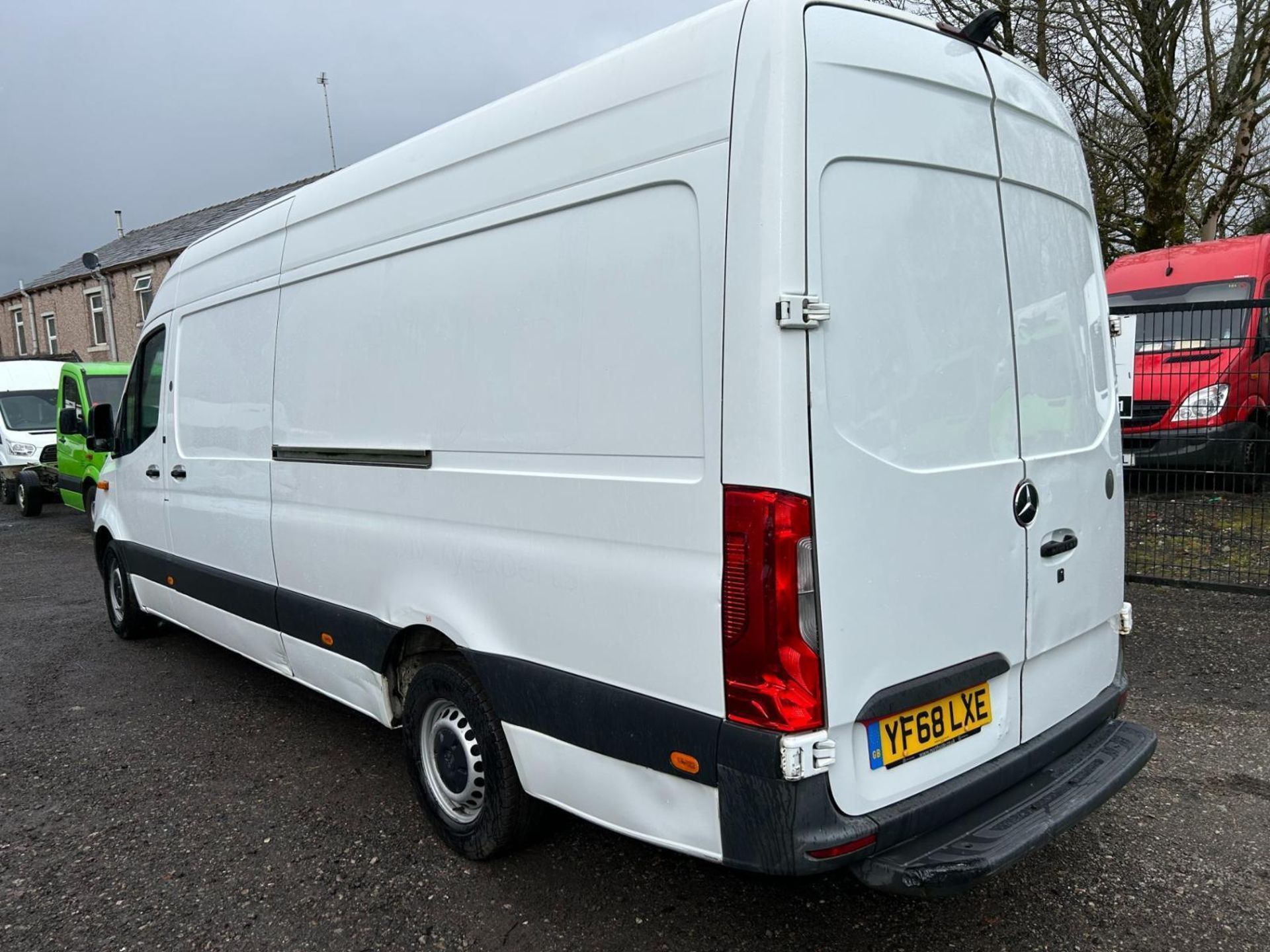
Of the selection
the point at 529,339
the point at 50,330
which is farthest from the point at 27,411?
the point at 50,330

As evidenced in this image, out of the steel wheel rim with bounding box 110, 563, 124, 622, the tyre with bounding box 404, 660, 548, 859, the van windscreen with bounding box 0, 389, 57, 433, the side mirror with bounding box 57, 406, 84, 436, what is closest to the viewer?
the tyre with bounding box 404, 660, 548, 859

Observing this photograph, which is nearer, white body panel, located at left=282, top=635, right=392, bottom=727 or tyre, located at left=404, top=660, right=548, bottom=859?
tyre, located at left=404, top=660, right=548, bottom=859

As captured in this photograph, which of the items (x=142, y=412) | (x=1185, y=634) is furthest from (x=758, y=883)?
(x=142, y=412)

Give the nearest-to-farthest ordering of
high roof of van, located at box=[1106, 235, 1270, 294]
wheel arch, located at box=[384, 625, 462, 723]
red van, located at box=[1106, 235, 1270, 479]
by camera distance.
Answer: wheel arch, located at box=[384, 625, 462, 723] < red van, located at box=[1106, 235, 1270, 479] < high roof of van, located at box=[1106, 235, 1270, 294]

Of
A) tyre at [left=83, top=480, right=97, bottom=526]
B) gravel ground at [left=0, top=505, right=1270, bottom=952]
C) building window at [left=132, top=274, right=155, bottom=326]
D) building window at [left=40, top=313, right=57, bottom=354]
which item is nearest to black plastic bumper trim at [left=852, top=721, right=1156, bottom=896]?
gravel ground at [left=0, top=505, right=1270, bottom=952]

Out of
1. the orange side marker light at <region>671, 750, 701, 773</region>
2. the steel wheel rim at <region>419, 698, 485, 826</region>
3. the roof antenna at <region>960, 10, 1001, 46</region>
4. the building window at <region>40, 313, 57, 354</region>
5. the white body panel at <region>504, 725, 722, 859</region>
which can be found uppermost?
the building window at <region>40, 313, 57, 354</region>

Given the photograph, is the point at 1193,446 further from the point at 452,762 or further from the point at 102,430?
the point at 102,430

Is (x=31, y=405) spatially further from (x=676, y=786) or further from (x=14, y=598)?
(x=676, y=786)

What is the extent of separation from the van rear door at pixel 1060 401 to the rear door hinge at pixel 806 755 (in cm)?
87

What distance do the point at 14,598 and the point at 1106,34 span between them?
52.1 ft

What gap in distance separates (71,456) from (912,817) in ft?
39.5

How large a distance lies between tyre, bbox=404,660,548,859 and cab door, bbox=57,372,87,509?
9452 millimetres

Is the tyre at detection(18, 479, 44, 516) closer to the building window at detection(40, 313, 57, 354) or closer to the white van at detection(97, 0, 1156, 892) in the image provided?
the white van at detection(97, 0, 1156, 892)

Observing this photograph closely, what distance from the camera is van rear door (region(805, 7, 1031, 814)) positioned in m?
2.23
